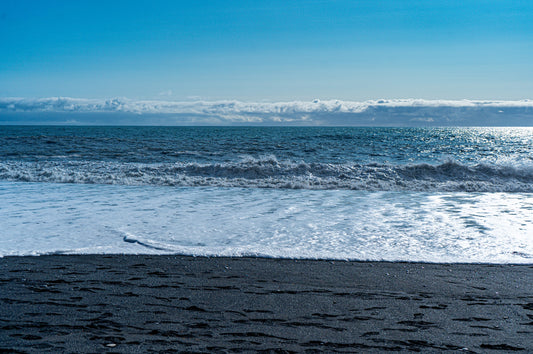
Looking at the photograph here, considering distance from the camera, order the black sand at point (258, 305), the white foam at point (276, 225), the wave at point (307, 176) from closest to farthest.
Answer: the black sand at point (258, 305) < the white foam at point (276, 225) < the wave at point (307, 176)

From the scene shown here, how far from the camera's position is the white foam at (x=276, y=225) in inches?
201

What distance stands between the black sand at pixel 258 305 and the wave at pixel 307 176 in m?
7.80

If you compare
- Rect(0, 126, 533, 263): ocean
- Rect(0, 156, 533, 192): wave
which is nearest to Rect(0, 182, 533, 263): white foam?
Rect(0, 126, 533, 263): ocean

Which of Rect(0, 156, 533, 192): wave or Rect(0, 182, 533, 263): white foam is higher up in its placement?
Rect(0, 156, 533, 192): wave

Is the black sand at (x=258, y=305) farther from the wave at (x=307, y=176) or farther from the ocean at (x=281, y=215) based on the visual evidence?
the wave at (x=307, y=176)

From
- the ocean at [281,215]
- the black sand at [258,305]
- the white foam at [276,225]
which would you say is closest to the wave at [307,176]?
the ocean at [281,215]

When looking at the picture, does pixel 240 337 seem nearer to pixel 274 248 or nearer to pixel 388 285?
pixel 388 285

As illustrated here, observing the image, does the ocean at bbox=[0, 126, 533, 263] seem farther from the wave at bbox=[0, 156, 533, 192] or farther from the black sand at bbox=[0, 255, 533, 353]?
the black sand at bbox=[0, 255, 533, 353]

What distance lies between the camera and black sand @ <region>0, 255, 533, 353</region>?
274 cm

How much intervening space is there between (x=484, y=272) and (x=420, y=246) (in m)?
1.05

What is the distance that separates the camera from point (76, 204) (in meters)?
8.50

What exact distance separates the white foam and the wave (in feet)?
6.48

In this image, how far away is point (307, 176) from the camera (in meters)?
13.9

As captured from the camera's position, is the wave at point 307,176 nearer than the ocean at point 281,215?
No
